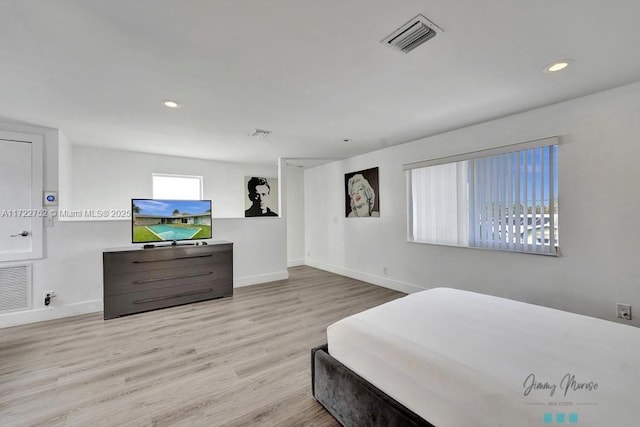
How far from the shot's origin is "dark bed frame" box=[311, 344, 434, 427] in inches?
48.4

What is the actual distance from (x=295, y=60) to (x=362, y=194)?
332 cm

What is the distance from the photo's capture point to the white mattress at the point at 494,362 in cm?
95

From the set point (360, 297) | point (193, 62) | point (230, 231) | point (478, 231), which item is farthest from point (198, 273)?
point (478, 231)

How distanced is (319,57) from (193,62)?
903 millimetres

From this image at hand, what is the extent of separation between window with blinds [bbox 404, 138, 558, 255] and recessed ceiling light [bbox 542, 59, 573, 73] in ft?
3.01

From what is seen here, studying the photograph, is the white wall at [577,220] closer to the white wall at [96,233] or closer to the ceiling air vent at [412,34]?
the ceiling air vent at [412,34]

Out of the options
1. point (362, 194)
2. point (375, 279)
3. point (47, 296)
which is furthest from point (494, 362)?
point (47, 296)

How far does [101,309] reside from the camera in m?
3.53

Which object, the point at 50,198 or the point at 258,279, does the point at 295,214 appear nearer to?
the point at 258,279

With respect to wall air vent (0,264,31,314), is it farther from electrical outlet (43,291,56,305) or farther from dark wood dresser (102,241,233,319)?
dark wood dresser (102,241,233,319)

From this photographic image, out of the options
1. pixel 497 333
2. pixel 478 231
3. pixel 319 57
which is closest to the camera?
pixel 497 333

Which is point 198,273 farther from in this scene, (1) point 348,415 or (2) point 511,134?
(2) point 511,134

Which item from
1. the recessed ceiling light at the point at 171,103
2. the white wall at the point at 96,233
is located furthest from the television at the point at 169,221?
the recessed ceiling light at the point at 171,103

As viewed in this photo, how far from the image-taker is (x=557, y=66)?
1986 mm
